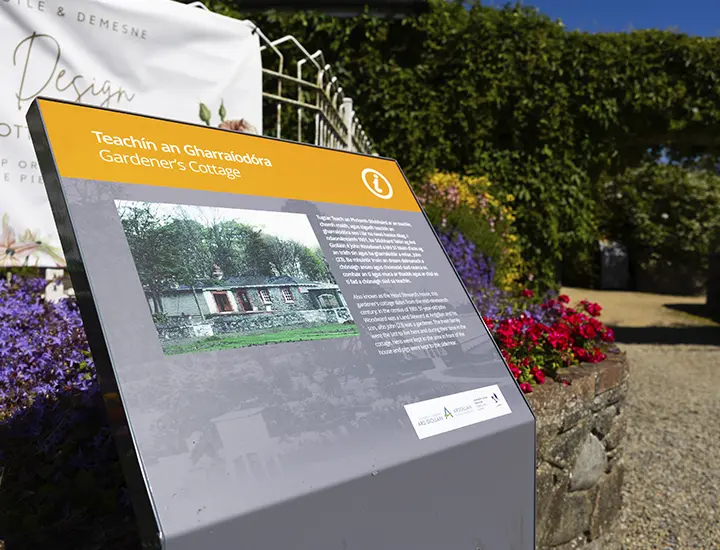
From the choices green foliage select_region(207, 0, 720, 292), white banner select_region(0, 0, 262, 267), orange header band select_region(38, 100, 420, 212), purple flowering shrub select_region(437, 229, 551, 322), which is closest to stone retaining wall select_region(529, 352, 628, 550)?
purple flowering shrub select_region(437, 229, 551, 322)

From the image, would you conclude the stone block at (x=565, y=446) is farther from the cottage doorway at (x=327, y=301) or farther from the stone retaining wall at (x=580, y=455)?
the cottage doorway at (x=327, y=301)

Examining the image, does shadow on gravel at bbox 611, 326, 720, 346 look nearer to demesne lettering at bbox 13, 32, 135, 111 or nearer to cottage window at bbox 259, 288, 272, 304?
demesne lettering at bbox 13, 32, 135, 111

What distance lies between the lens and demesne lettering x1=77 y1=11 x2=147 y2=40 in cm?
294

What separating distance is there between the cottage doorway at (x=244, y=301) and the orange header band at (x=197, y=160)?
25cm

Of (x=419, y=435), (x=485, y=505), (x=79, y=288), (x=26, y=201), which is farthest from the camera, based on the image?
(x=26, y=201)

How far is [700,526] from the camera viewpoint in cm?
307

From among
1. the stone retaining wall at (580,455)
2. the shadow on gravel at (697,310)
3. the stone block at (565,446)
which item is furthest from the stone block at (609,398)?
the shadow on gravel at (697,310)

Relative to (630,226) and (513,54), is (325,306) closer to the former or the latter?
(513,54)

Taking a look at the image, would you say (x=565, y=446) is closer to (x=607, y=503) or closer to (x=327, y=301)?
(x=607, y=503)

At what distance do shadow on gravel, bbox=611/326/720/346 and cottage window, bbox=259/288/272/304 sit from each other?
314 inches

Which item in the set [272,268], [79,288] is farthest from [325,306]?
[79,288]

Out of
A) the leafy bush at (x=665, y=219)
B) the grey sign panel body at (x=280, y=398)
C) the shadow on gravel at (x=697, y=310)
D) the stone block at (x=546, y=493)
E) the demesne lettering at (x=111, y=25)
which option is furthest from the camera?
the leafy bush at (x=665, y=219)

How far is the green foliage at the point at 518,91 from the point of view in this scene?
623 cm

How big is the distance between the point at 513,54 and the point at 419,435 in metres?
5.85
